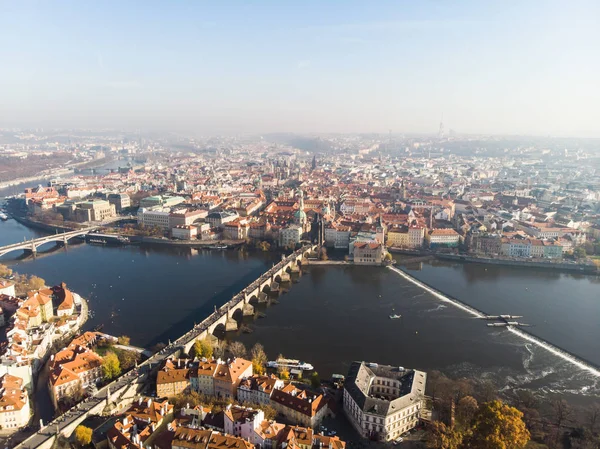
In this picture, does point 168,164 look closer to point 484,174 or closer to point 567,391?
point 484,174

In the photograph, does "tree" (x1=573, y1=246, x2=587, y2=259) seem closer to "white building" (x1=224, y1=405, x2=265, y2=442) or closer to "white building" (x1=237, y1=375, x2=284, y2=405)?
"white building" (x1=237, y1=375, x2=284, y2=405)

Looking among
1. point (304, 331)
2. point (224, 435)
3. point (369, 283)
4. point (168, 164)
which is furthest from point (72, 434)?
point (168, 164)

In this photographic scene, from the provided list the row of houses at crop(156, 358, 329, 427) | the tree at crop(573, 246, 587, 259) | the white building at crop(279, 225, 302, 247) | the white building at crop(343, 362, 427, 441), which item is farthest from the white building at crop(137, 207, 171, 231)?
the tree at crop(573, 246, 587, 259)

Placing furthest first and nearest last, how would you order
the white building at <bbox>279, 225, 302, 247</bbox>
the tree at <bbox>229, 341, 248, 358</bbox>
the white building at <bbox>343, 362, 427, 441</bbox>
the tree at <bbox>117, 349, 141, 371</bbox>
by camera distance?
the white building at <bbox>279, 225, 302, 247</bbox>
the tree at <bbox>229, 341, 248, 358</bbox>
the tree at <bbox>117, 349, 141, 371</bbox>
the white building at <bbox>343, 362, 427, 441</bbox>

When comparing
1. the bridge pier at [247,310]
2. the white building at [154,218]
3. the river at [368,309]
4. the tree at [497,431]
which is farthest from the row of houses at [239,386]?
the white building at [154,218]

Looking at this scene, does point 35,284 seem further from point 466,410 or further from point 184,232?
point 466,410

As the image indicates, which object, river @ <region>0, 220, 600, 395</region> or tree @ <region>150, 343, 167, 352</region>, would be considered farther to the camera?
river @ <region>0, 220, 600, 395</region>
